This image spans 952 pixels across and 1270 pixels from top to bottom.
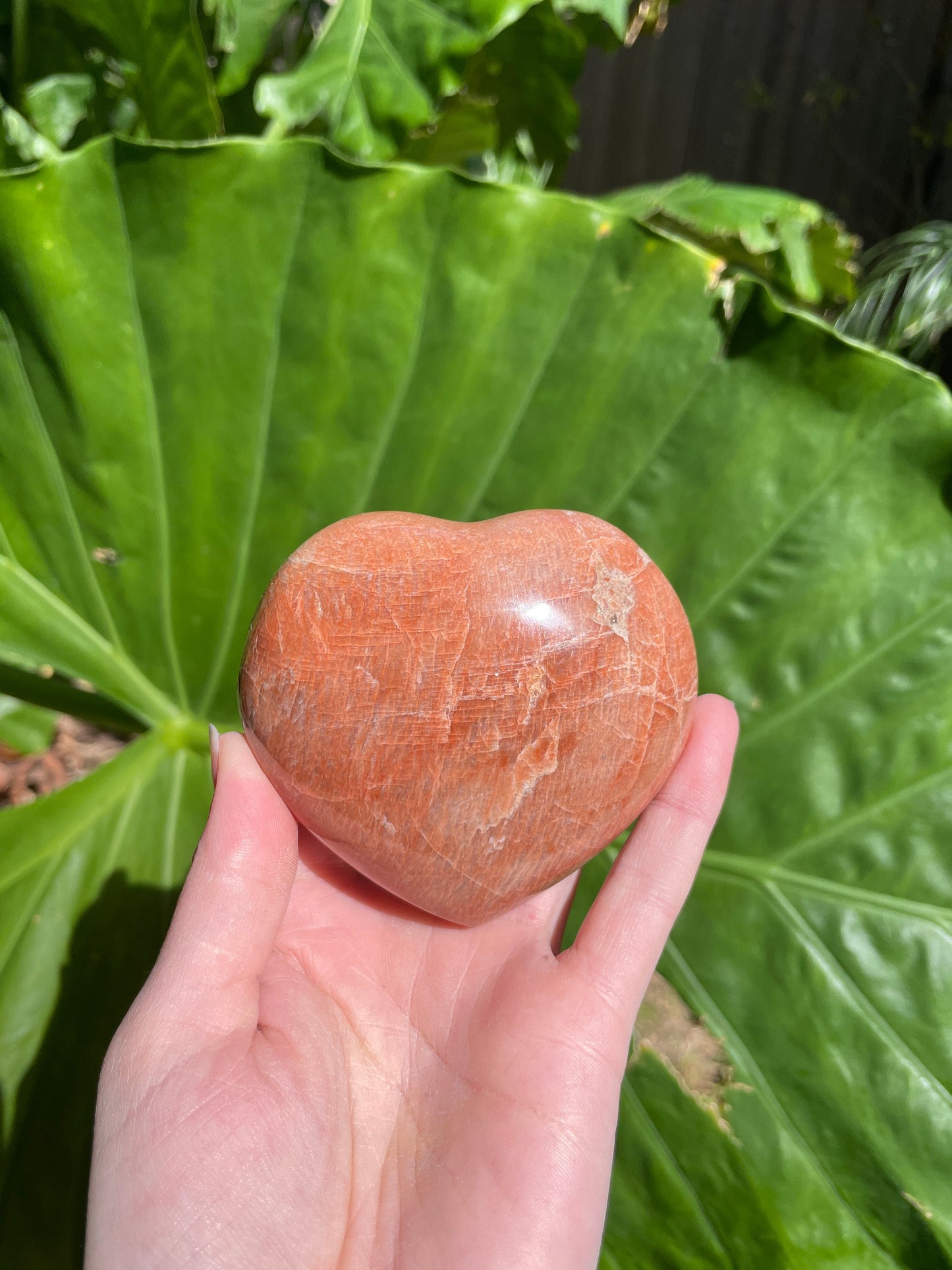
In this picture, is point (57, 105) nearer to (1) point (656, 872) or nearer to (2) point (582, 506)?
(2) point (582, 506)

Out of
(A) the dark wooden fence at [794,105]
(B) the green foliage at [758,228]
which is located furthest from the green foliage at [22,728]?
(A) the dark wooden fence at [794,105]

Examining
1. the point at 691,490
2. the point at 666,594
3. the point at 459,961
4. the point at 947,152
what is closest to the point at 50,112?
the point at 691,490

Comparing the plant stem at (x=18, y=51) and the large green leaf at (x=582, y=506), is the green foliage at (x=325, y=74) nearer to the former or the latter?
the plant stem at (x=18, y=51)

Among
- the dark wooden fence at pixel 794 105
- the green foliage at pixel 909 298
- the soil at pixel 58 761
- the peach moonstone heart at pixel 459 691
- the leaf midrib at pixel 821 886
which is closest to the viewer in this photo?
the peach moonstone heart at pixel 459 691

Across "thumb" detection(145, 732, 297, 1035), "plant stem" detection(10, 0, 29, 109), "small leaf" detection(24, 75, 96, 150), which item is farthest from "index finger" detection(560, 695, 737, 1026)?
"plant stem" detection(10, 0, 29, 109)

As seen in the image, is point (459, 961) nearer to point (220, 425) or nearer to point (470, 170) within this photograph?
point (220, 425)

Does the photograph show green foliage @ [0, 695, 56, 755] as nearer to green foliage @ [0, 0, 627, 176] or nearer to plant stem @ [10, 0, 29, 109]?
green foliage @ [0, 0, 627, 176]

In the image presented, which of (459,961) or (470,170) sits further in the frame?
(470,170)

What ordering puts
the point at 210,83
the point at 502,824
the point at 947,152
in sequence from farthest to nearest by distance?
1. the point at 947,152
2. the point at 210,83
3. the point at 502,824
